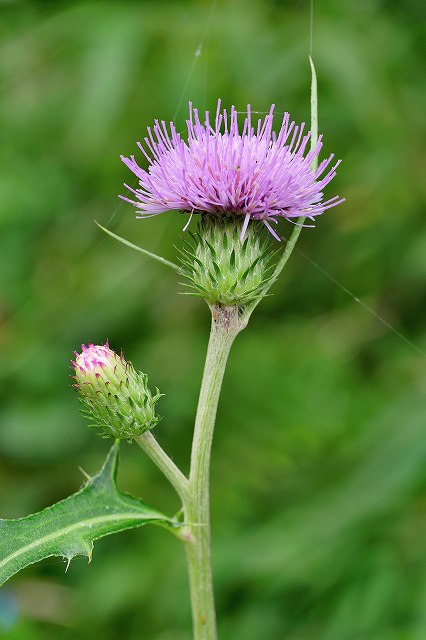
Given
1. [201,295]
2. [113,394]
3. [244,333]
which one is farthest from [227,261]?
[244,333]

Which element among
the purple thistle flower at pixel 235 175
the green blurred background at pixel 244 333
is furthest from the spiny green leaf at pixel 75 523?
the green blurred background at pixel 244 333

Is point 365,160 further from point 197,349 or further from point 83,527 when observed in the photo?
point 83,527

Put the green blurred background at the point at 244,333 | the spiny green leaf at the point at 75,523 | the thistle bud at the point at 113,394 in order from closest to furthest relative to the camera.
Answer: the spiny green leaf at the point at 75,523, the thistle bud at the point at 113,394, the green blurred background at the point at 244,333

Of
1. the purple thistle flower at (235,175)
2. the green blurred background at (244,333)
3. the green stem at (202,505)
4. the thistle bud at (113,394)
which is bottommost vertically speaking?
the green stem at (202,505)

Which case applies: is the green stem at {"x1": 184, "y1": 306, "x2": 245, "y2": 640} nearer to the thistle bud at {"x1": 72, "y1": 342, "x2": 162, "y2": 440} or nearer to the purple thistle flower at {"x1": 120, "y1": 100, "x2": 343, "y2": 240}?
the thistle bud at {"x1": 72, "y1": 342, "x2": 162, "y2": 440}

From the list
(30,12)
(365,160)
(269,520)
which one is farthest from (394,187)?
(30,12)

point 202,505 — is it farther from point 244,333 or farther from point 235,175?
point 244,333

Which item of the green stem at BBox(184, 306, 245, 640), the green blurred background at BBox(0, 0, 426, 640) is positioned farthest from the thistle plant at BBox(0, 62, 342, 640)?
the green blurred background at BBox(0, 0, 426, 640)

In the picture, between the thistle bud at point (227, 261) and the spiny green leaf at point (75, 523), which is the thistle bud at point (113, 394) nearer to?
the spiny green leaf at point (75, 523)
